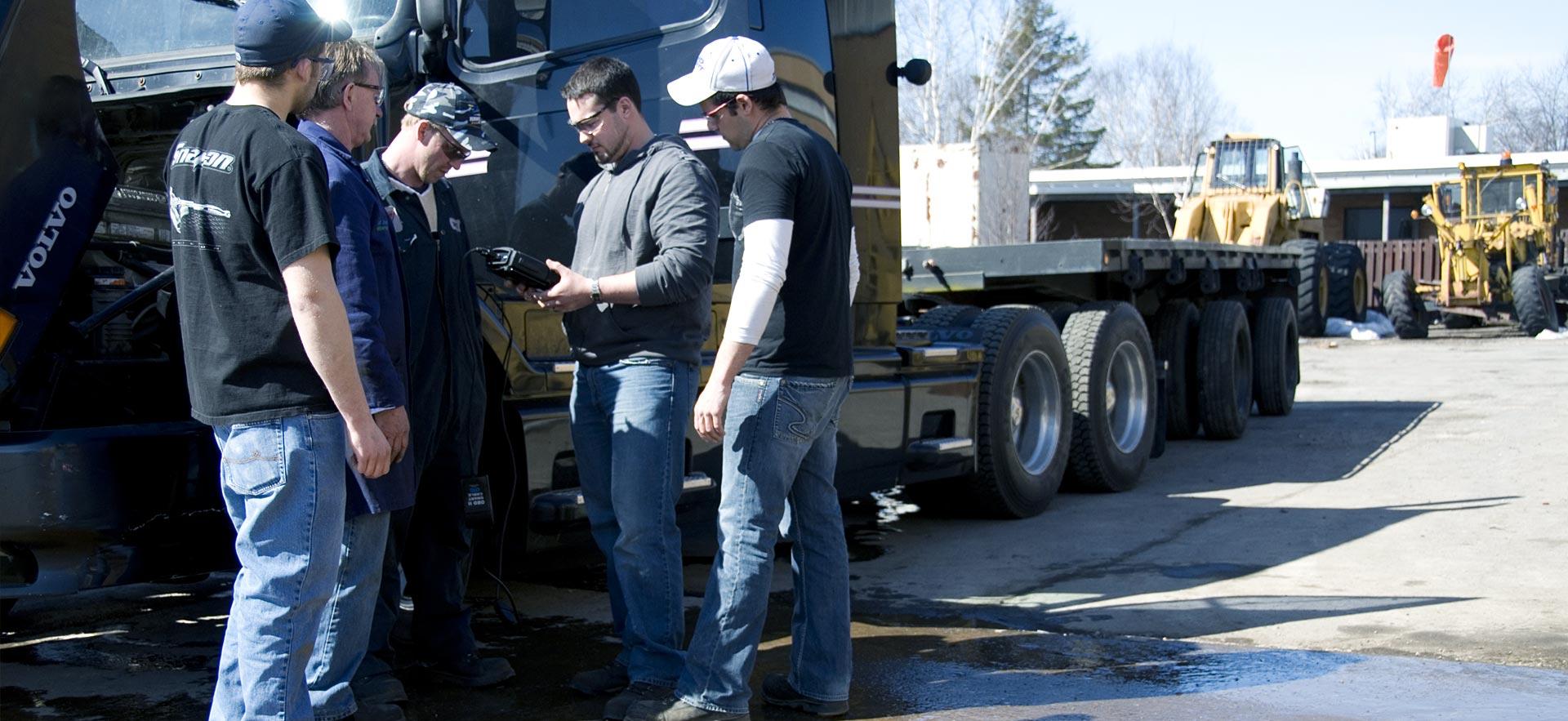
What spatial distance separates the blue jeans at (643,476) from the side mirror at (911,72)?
2.66 metres

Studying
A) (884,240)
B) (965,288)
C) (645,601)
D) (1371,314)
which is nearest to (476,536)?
(645,601)

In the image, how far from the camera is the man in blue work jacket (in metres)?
3.35

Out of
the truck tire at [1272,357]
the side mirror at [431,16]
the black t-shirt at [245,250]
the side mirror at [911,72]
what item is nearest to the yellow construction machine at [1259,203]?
the truck tire at [1272,357]

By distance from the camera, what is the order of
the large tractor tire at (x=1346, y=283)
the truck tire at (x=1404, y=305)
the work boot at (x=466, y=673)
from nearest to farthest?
the work boot at (x=466, y=673) → the truck tire at (x=1404, y=305) → the large tractor tire at (x=1346, y=283)

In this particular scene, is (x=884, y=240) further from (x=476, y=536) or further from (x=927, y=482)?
(x=476, y=536)

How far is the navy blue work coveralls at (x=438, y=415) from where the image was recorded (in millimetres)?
3941

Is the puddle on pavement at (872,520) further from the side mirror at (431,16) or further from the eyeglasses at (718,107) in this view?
the eyeglasses at (718,107)

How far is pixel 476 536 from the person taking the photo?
473 centimetres

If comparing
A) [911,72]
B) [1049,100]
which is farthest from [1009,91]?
[911,72]

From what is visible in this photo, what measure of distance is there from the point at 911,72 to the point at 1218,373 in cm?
514

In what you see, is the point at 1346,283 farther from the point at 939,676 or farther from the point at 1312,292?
the point at 939,676

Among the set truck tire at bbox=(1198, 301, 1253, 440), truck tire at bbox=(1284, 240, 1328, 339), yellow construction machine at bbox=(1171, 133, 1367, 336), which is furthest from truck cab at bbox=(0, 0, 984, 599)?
truck tire at bbox=(1284, 240, 1328, 339)

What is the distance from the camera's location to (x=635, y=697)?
4.02 m

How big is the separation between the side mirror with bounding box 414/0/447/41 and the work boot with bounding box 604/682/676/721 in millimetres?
2232
